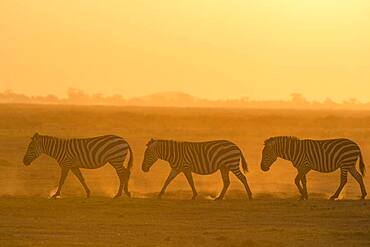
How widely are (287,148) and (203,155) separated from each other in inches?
68.2

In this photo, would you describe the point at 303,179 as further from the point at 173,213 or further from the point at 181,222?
the point at 181,222

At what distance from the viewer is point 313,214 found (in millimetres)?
19547

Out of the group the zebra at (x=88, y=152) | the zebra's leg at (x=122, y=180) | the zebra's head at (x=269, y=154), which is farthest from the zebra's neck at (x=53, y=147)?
the zebra's head at (x=269, y=154)

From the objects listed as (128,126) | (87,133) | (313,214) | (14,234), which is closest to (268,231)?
(313,214)

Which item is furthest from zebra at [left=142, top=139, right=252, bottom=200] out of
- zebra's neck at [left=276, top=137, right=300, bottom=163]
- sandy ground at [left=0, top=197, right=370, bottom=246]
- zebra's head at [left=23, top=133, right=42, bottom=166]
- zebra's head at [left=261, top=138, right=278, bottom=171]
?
zebra's head at [left=23, top=133, right=42, bottom=166]

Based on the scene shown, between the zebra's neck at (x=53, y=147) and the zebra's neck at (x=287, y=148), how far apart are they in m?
4.42

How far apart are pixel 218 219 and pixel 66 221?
2.46 meters

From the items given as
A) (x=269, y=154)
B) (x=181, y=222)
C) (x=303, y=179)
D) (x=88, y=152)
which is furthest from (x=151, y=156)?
(x=181, y=222)

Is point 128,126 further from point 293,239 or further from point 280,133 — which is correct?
point 293,239

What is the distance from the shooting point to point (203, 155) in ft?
76.4

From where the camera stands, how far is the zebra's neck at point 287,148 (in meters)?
23.5

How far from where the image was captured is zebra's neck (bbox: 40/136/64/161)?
23.6 metres

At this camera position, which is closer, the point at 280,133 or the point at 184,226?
the point at 184,226

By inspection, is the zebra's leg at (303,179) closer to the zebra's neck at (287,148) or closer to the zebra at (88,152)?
the zebra's neck at (287,148)
